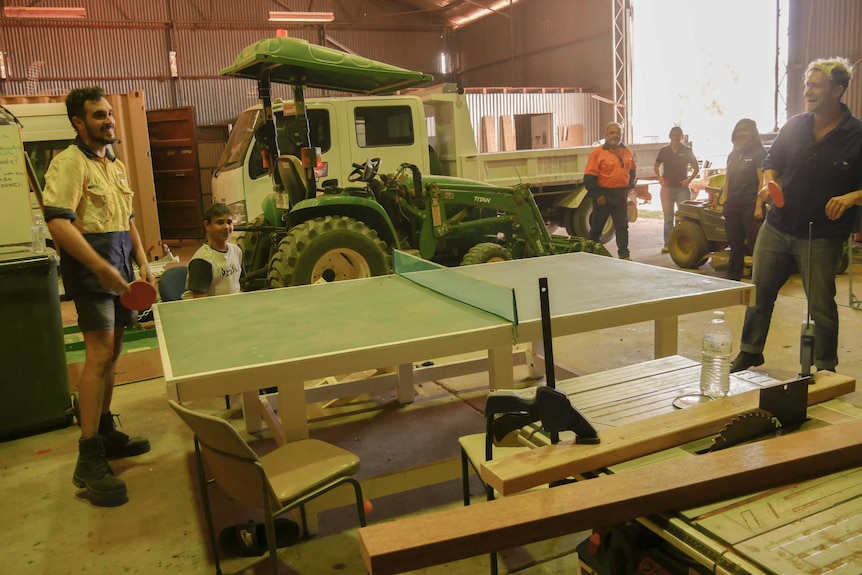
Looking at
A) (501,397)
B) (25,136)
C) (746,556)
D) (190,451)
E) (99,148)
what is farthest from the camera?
(25,136)

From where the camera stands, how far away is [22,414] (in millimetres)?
3850

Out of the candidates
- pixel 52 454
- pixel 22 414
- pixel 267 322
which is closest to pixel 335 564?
pixel 267 322

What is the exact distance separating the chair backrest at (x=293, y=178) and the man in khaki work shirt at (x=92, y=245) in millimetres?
2206

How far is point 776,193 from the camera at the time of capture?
3.53 m

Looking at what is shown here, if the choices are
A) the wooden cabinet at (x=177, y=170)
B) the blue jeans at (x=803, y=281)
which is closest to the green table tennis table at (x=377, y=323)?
the blue jeans at (x=803, y=281)

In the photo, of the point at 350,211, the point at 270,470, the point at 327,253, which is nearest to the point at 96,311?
the point at 270,470

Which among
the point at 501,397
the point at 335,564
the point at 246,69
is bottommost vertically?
the point at 335,564

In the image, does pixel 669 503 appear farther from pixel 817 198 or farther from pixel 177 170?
pixel 177 170

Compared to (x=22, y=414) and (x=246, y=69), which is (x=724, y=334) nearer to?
(x=22, y=414)

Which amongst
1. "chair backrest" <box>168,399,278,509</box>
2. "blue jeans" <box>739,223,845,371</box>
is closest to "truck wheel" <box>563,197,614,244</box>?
"blue jeans" <box>739,223,845,371</box>

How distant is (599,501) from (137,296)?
94.0 inches

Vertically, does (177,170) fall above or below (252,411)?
above

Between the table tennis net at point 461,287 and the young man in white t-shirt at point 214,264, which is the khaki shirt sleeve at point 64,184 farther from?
the table tennis net at point 461,287

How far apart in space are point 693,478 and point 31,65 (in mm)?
17200
